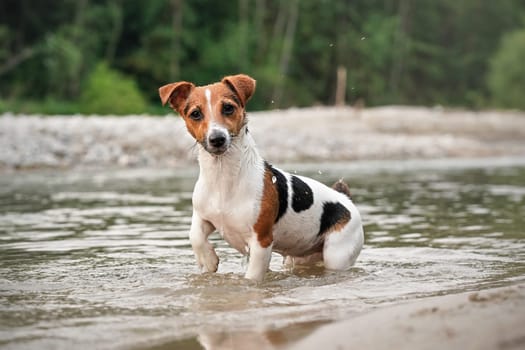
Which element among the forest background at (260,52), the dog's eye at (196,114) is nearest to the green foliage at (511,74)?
the forest background at (260,52)

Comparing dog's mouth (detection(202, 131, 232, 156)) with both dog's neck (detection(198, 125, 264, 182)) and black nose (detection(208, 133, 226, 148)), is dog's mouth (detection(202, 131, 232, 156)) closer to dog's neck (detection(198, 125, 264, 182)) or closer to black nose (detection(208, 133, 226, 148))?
black nose (detection(208, 133, 226, 148))

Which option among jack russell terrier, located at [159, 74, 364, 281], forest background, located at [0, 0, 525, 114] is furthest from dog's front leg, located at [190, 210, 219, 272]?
forest background, located at [0, 0, 525, 114]

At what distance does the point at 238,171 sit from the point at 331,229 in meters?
1.20

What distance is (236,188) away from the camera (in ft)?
19.9

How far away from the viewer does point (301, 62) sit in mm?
62812

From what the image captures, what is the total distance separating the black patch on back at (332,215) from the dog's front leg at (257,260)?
790 millimetres

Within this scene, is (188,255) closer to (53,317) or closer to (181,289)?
(181,289)

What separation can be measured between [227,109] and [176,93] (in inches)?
17.2

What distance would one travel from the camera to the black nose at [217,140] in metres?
5.66

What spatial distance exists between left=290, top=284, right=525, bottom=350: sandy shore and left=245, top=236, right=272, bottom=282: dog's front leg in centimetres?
172

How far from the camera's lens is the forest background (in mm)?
38094

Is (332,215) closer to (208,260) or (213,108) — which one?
(208,260)

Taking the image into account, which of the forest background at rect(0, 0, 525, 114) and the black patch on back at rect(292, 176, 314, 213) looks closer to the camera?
the black patch on back at rect(292, 176, 314, 213)

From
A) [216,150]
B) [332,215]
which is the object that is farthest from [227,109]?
[332,215]
